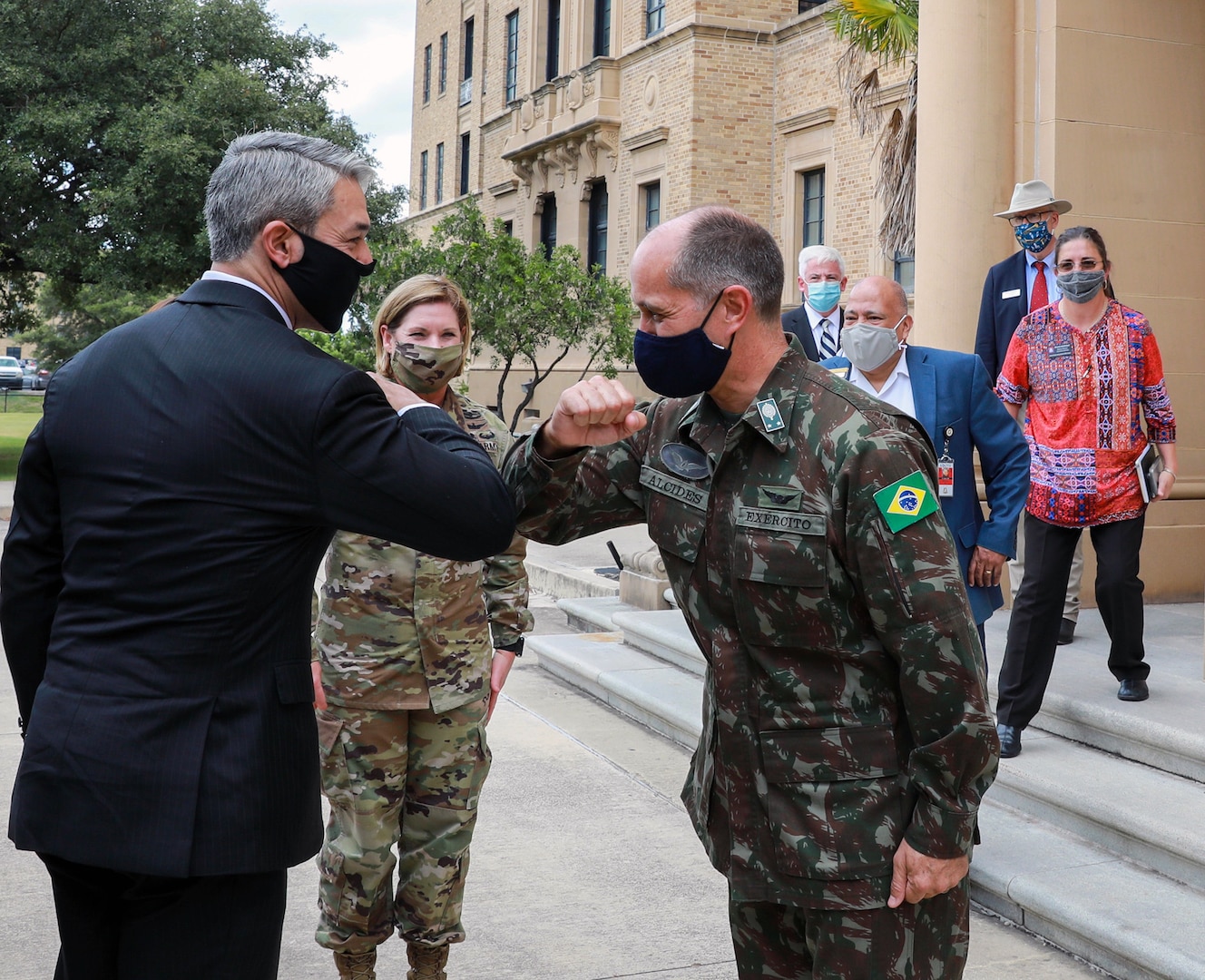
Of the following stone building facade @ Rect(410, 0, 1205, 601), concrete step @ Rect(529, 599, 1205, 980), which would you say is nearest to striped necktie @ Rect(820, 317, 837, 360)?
concrete step @ Rect(529, 599, 1205, 980)

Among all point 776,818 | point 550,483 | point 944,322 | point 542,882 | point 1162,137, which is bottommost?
point 542,882

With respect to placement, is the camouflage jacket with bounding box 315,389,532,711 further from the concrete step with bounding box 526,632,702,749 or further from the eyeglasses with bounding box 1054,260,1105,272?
the eyeglasses with bounding box 1054,260,1105,272

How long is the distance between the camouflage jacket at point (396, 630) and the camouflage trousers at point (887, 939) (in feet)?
4.55

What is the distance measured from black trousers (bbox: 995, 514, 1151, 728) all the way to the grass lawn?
12.5 meters

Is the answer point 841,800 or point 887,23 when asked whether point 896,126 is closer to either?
point 887,23

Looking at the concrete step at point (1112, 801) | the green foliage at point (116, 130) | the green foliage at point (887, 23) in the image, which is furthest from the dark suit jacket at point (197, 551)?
the green foliage at point (116, 130)

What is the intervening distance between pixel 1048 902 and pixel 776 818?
2.35m

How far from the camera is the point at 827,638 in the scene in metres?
2.27

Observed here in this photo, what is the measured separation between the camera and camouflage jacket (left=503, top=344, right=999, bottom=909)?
221 cm

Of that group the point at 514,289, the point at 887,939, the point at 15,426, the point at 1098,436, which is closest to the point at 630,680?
the point at 1098,436

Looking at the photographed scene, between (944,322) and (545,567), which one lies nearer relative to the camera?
(944,322)

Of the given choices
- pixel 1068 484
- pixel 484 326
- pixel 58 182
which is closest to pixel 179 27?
pixel 58 182

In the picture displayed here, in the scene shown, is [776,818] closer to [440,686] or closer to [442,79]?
[440,686]

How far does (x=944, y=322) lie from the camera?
827 centimetres
